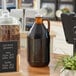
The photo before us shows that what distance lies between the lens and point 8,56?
4.25 ft

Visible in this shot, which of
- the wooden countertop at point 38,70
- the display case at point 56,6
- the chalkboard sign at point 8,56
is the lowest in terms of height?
the wooden countertop at point 38,70

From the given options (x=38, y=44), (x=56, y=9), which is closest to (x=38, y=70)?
(x=38, y=44)

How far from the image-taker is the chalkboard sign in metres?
1.28

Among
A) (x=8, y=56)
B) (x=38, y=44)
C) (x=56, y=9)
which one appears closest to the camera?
(x=8, y=56)

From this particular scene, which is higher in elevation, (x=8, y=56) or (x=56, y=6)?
(x=56, y=6)

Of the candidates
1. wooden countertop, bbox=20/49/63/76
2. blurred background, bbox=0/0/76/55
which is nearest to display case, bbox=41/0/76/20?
blurred background, bbox=0/0/76/55

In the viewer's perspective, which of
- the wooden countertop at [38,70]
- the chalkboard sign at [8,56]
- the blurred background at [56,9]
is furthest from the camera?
the blurred background at [56,9]

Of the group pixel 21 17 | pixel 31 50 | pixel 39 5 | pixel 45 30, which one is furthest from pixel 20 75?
pixel 39 5

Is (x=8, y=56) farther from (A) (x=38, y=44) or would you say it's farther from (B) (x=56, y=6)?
(B) (x=56, y=6)

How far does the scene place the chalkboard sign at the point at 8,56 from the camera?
1284mm

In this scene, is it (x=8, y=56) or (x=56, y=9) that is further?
(x=56, y=9)

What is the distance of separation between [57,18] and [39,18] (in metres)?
4.34

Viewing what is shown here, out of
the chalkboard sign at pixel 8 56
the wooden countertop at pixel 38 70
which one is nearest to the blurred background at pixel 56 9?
the wooden countertop at pixel 38 70

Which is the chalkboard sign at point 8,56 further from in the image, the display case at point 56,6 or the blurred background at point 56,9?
the display case at point 56,6
